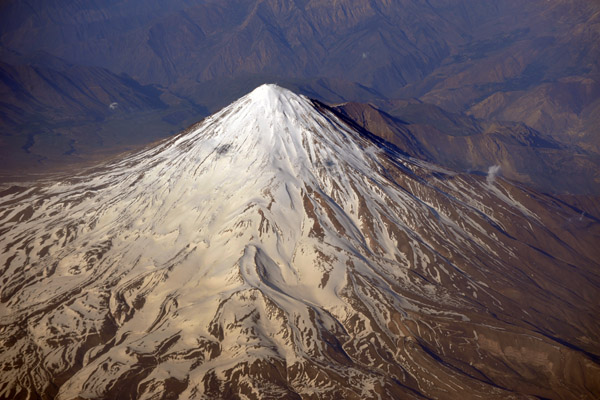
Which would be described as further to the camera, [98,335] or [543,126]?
[543,126]

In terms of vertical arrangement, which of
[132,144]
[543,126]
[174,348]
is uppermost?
[132,144]

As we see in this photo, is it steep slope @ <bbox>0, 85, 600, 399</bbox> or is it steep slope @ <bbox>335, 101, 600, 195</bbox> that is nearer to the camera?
steep slope @ <bbox>0, 85, 600, 399</bbox>

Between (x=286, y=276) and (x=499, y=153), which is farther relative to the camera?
(x=499, y=153)

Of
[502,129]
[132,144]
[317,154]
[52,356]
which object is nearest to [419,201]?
[317,154]

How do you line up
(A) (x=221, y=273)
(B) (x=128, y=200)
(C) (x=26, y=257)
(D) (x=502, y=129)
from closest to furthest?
(A) (x=221, y=273) → (C) (x=26, y=257) → (B) (x=128, y=200) → (D) (x=502, y=129)

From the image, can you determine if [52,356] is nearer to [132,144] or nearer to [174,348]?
[174,348]

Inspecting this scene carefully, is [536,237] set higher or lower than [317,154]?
lower

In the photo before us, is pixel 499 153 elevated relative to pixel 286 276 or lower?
lower

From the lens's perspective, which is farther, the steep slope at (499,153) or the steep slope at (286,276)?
the steep slope at (499,153)
